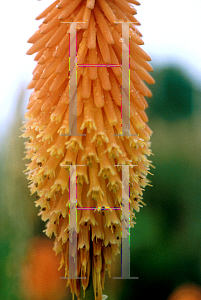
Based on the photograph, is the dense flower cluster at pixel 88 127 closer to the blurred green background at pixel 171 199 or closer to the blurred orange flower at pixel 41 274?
the blurred orange flower at pixel 41 274

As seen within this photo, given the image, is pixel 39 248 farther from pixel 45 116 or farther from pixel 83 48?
pixel 83 48

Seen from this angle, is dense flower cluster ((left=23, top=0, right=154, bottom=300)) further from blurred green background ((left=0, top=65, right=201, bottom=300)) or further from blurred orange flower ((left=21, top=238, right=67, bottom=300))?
blurred green background ((left=0, top=65, right=201, bottom=300))

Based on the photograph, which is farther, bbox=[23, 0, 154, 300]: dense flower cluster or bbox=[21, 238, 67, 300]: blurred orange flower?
bbox=[21, 238, 67, 300]: blurred orange flower

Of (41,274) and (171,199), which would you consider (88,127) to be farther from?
(171,199)

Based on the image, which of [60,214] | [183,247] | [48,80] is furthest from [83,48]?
[183,247]

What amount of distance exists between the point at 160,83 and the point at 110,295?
1087mm

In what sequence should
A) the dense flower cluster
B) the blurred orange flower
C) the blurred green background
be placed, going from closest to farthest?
the dense flower cluster < the blurred orange flower < the blurred green background

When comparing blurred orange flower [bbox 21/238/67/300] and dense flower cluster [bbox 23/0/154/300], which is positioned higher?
dense flower cluster [bbox 23/0/154/300]

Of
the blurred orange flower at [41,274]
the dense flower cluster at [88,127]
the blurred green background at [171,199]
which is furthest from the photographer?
the blurred green background at [171,199]

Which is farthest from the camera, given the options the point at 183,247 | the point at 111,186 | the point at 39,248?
the point at 183,247

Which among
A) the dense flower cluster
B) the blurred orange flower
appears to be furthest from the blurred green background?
the dense flower cluster

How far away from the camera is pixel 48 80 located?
0.54m

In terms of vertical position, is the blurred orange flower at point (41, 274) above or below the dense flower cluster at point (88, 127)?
below

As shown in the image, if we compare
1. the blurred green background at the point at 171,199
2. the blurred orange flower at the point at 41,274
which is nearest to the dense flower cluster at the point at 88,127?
the blurred orange flower at the point at 41,274
